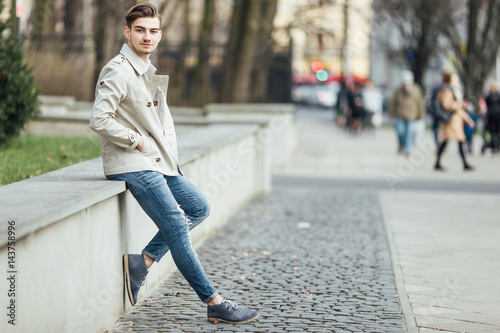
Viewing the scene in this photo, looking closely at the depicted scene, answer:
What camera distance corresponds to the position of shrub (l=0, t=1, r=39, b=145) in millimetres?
9422

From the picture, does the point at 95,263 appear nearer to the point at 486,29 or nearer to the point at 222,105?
the point at 222,105

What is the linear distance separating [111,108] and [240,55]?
1360 cm

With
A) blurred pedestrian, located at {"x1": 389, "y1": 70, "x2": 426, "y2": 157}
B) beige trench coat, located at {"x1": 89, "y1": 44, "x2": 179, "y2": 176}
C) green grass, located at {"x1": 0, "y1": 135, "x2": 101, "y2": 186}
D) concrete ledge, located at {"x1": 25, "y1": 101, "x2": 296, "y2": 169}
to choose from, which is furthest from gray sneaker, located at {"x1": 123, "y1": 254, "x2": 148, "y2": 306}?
blurred pedestrian, located at {"x1": 389, "y1": 70, "x2": 426, "y2": 157}

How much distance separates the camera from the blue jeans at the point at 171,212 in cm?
534

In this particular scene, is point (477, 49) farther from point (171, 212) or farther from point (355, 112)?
point (171, 212)

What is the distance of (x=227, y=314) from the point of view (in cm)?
554

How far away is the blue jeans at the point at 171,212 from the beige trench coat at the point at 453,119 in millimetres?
11263

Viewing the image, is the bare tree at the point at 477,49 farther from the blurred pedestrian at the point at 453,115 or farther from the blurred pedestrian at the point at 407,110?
the blurred pedestrian at the point at 453,115

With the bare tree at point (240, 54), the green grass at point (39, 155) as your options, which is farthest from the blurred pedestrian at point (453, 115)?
the green grass at point (39, 155)

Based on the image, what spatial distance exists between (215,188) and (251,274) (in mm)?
2530

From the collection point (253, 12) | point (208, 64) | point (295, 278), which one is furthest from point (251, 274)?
point (208, 64)

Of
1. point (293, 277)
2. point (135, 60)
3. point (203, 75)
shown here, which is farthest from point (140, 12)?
point (203, 75)

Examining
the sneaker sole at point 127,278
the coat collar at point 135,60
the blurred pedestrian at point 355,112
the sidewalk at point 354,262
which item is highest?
the coat collar at point 135,60

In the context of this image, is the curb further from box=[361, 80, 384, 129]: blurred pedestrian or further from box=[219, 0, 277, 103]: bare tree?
box=[361, 80, 384, 129]: blurred pedestrian
